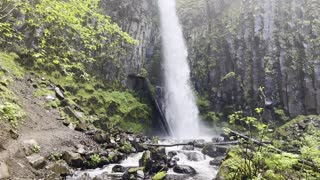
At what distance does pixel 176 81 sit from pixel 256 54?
313 inches

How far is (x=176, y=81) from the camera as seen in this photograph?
2608cm

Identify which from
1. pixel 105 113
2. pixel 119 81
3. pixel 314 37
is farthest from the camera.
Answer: pixel 119 81

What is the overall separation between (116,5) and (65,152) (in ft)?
Result: 62.3

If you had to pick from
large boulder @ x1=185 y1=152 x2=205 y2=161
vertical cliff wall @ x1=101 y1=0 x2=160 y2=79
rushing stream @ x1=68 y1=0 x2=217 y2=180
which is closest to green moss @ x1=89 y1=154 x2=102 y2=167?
large boulder @ x1=185 y1=152 x2=205 y2=161

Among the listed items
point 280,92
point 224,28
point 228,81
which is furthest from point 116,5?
point 280,92

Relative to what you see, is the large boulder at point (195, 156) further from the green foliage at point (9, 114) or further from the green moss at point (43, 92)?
the green moss at point (43, 92)

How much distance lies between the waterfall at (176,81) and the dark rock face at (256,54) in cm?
106

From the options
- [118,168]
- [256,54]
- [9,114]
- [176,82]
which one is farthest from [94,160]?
[256,54]

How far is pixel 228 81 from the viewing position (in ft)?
83.5

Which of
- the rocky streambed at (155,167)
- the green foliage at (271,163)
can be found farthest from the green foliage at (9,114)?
the green foliage at (271,163)

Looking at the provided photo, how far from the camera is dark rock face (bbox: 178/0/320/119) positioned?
21.9 m

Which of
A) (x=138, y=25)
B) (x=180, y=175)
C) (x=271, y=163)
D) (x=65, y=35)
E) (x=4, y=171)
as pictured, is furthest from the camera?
(x=138, y=25)

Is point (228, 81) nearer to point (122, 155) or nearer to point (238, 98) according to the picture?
point (238, 98)

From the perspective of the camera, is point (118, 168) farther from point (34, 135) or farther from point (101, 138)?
point (34, 135)
